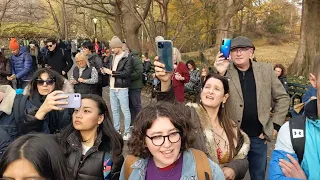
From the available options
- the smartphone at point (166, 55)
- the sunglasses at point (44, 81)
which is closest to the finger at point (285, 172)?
the smartphone at point (166, 55)

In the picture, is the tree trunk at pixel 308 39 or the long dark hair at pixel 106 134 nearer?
the long dark hair at pixel 106 134

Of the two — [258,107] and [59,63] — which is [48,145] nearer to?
[258,107]

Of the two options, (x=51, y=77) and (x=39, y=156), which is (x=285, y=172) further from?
(x=51, y=77)

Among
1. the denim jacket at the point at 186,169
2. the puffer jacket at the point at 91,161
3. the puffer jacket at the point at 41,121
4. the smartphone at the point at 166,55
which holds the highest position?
the smartphone at the point at 166,55

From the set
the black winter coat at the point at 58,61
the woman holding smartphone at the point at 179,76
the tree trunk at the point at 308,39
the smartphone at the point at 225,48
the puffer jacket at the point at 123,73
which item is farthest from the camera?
the tree trunk at the point at 308,39

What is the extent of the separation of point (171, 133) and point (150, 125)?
134mm

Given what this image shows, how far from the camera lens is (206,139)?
2.45 meters

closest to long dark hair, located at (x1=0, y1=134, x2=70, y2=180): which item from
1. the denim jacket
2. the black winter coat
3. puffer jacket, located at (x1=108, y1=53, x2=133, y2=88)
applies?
the denim jacket

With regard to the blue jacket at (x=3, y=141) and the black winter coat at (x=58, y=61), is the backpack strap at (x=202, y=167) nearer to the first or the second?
the blue jacket at (x=3, y=141)

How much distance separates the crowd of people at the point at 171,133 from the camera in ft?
6.20

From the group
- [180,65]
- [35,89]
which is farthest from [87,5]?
[35,89]

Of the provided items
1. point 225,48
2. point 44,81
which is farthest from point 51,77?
point 225,48

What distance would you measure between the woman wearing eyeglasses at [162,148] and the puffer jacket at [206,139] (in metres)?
0.36

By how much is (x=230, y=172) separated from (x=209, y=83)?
723mm
